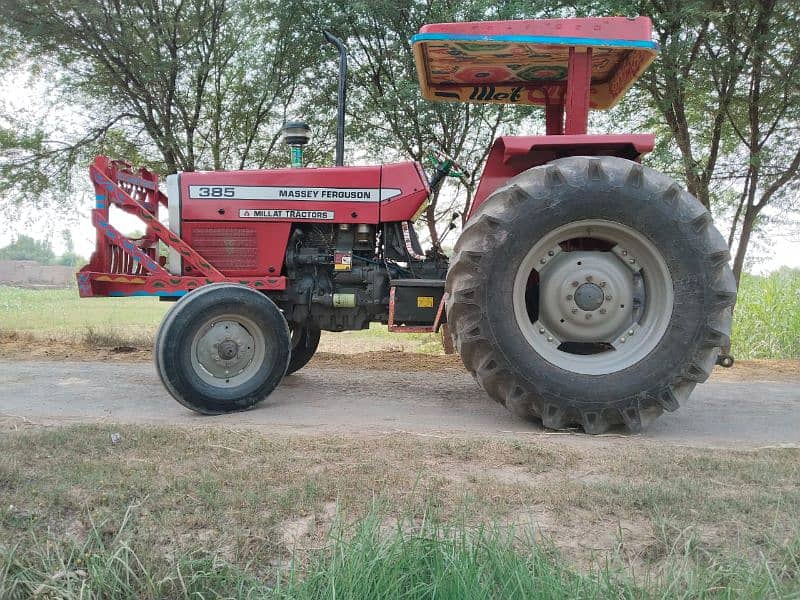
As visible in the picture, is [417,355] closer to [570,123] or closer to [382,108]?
[382,108]

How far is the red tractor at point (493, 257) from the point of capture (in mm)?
4012

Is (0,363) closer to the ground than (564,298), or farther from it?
closer to the ground

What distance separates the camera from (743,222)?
8211mm

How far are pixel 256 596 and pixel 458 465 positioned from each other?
134 centimetres

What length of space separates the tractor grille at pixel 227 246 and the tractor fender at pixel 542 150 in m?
1.89

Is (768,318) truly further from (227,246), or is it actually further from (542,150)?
(227,246)

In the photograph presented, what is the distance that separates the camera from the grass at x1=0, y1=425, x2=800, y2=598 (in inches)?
72.5

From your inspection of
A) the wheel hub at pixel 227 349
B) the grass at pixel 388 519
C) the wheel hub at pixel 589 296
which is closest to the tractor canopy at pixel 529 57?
the wheel hub at pixel 589 296

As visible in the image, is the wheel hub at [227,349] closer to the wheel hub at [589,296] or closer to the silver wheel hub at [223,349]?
the silver wheel hub at [223,349]

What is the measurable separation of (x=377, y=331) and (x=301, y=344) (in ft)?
7.38

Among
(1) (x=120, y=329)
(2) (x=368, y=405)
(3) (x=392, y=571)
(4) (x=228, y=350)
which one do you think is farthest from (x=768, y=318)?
(3) (x=392, y=571)

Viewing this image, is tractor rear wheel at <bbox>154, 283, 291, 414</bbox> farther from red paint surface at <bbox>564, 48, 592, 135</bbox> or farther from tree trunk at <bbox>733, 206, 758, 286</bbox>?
tree trunk at <bbox>733, 206, 758, 286</bbox>

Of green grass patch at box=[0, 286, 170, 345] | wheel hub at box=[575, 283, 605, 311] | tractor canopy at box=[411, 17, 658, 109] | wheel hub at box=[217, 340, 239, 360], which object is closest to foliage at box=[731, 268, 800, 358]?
tractor canopy at box=[411, 17, 658, 109]

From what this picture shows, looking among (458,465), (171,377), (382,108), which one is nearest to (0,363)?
(171,377)
